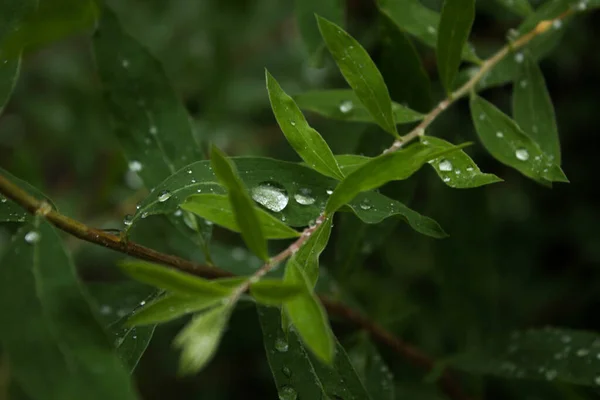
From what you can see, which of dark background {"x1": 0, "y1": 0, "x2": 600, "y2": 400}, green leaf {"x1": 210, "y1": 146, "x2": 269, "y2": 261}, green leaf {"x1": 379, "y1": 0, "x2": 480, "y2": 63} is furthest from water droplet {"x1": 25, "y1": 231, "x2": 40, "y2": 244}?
green leaf {"x1": 379, "y1": 0, "x2": 480, "y2": 63}

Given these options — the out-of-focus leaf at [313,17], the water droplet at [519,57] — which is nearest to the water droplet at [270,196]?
the out-of-focus leaf at [313,17]

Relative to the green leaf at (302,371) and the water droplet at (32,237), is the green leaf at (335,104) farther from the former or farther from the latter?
the water droplet at (32,237)

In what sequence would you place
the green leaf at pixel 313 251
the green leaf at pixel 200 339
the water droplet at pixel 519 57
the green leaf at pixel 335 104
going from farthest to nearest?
the water droplet at pixel 519 57 < the green leaf at pixel 335 104 < the green leaf at pixel 313 251 < the green leaf at pixel 200 339

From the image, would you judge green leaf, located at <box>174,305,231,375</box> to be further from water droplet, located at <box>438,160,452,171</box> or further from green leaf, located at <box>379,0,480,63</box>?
green leaf, located at <box>379,0,480,63</box>

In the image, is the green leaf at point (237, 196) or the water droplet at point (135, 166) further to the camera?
the water droplet at point (135, 166)

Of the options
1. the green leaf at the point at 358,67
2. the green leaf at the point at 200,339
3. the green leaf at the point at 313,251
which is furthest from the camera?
the green leaf at the point at 358,67
